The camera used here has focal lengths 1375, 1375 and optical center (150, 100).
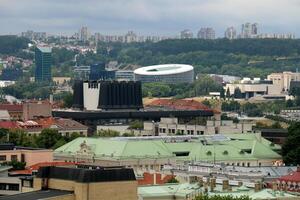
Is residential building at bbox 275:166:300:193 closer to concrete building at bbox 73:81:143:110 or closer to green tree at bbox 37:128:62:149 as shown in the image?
green tree at bbox 37:128:62:149

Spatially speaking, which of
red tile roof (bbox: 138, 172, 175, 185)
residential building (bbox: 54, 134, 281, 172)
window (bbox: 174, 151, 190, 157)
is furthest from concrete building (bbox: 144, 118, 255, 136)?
red tile roof (bbox: 138, 172, 175, 185)

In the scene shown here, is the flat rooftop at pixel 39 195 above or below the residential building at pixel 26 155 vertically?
above

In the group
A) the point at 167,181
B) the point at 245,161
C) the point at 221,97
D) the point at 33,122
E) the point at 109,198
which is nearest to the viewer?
the point at 109,198

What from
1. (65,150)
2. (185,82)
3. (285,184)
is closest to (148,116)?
(65,150)

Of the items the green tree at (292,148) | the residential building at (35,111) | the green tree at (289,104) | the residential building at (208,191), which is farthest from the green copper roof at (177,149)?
the green tree at (289,104)

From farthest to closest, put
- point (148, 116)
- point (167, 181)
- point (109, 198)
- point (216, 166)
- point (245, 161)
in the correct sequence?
1. point (148, 116)
2. point (245, 161)
3. point (216, 166)
4. point (167, 181)
5. point (109, 198)

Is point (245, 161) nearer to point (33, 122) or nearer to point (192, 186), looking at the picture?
point (192, 186)

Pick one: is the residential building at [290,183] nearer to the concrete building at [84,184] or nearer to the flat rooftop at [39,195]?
the concrete building at [84,184]
